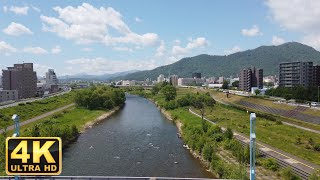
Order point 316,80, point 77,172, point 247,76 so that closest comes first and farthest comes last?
point 77,172 → point 316,80 → point 247,76

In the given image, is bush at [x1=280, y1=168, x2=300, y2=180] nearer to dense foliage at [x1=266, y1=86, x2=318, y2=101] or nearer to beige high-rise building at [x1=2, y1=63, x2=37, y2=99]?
dense foliage at [x1=266, y1=86, x2=318, y2=101]

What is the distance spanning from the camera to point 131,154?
134 ft

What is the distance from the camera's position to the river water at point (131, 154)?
111ft

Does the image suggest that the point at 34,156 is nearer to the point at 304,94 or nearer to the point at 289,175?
the point at 289,175

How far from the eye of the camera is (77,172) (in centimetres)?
3331

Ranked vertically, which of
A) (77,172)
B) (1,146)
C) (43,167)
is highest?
(43,167)

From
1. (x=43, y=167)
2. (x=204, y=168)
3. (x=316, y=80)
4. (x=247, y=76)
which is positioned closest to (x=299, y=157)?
(x=204, y=168)

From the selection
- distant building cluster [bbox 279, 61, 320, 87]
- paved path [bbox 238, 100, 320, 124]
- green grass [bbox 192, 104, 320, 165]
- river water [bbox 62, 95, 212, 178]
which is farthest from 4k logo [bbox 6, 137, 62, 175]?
distant building cluster [bbox 279, 61, 320, 87]

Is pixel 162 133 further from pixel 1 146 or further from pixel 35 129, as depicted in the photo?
pixel 1 146

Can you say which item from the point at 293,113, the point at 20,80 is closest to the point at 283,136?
the point at 293,113

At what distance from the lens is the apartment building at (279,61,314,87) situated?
116m

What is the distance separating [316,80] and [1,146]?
106581mm

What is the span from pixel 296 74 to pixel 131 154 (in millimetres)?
94335

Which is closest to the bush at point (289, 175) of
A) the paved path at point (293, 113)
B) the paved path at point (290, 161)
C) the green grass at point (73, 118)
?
the paved path at point (290, 161)
